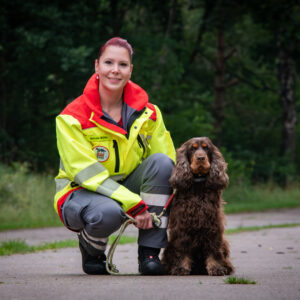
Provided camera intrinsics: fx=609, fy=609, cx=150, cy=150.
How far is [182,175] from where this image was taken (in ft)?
15.3

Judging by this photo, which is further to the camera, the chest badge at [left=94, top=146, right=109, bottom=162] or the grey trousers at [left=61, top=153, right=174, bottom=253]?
the chest badge at [left=94, top=146, right=109, bottom=162]

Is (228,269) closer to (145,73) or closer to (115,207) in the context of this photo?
(115,207)

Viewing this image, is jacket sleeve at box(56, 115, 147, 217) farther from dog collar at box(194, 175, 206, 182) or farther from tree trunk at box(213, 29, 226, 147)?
tree trunk at box(213, 29, 226, 147)

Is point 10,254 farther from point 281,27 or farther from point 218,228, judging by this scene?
point 281,27

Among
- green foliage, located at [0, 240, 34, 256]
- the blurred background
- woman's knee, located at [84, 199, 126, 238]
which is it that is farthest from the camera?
the blurred background

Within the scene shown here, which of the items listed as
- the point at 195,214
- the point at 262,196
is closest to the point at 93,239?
the point at 195,214

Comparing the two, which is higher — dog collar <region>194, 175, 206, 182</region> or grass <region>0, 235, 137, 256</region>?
dog collar <region>194, 175, 206, 182</region>

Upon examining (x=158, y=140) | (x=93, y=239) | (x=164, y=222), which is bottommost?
(x=93, y=239)

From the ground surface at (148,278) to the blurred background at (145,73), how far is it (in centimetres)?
467

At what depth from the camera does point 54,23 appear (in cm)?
1708

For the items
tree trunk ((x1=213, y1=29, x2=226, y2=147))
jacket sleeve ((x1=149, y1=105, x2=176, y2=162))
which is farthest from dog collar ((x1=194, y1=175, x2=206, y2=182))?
tree trunk ((x1=213, y1=29, x2=226, y2=147))

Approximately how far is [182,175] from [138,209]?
433 mm

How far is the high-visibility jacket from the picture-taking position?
15.5ft

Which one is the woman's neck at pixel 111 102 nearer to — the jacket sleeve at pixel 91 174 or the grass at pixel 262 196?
the jacket sleeve at pixel 91 174
